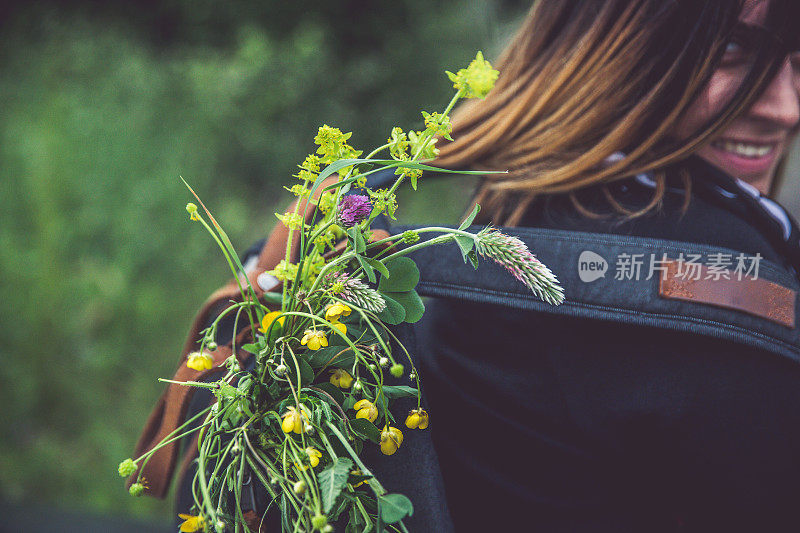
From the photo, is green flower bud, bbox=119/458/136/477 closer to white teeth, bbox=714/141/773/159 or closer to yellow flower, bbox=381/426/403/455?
yellow flower, bbox=381/426/403/455

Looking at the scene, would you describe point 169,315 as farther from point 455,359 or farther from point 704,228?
point 704,228

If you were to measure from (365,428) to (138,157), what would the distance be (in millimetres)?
4174

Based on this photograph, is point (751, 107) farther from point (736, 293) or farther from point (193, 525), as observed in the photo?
point (193, 525)

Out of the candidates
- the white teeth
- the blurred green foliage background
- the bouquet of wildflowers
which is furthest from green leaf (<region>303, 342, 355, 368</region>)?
the blurred green foliage background

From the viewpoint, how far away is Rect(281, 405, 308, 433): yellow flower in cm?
67

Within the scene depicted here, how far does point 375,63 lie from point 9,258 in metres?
3.01

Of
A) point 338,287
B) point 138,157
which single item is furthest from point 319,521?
point 138,157

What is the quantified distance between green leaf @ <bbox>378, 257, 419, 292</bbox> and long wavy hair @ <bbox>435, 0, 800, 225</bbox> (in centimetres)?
38

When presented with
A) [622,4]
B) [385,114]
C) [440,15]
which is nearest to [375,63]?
[385,114]

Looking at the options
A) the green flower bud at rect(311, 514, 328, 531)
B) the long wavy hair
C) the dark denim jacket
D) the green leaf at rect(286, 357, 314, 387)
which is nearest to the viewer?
the green flower bud at rect(311, 514, 328, 531)

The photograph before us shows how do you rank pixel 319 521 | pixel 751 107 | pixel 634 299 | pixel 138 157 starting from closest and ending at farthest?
pixel 319 521 < pixel 634 299 < pixel 751 107 < pixel 138 157

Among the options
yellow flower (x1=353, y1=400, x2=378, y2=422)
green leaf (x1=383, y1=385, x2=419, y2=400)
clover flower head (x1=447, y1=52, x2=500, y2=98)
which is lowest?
yellow flower (x1=353, y1=400, x2=378, y2=422)

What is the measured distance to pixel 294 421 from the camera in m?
0.67

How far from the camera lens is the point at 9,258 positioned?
3596 mm
